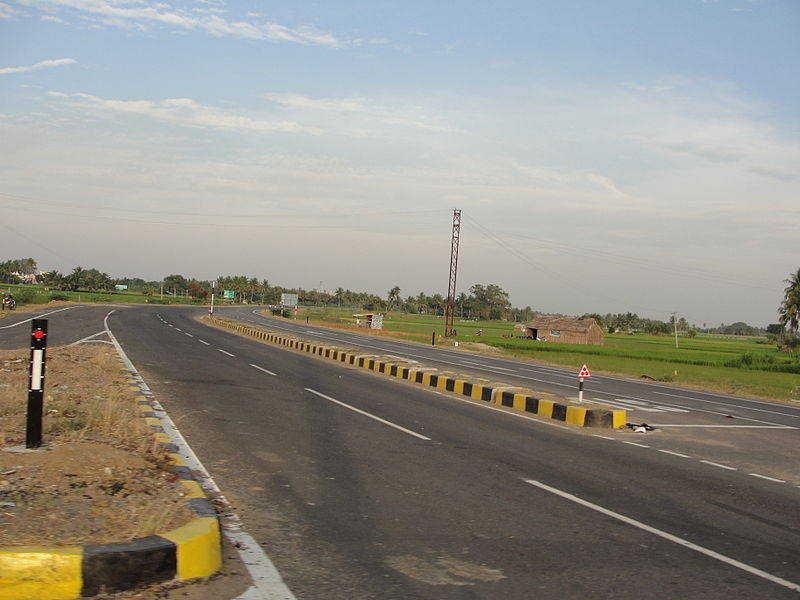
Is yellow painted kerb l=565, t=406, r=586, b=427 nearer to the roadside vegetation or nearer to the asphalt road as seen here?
the asphalt road

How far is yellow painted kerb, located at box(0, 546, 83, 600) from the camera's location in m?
3.87

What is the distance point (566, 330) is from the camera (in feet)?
283

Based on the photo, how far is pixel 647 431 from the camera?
42.6 ft

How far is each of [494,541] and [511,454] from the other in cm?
398

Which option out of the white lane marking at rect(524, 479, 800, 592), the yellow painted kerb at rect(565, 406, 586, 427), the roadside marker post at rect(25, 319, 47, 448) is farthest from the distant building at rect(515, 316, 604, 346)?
the roadside marker post at rect(25, 319, 47, 448)

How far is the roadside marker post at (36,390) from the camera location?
253 inches

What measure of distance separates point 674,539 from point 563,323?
8409 centimetres

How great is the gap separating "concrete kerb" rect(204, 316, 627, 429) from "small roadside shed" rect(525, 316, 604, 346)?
61.4 m

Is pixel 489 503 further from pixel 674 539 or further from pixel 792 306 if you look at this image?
pixel 792 306

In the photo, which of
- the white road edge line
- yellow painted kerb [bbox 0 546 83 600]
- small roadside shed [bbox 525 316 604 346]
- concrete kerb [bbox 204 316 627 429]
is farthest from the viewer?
small roadside shed [bbox 525 316 604 346]

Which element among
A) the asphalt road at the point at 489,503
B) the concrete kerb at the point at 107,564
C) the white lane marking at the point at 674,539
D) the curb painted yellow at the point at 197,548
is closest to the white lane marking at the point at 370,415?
→ the asphalt road at the point at 489,503

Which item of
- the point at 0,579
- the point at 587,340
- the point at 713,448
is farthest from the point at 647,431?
the point at 587,340

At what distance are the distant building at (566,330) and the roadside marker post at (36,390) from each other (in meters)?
77.6

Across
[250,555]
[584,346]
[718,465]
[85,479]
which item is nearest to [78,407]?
[85,479]
